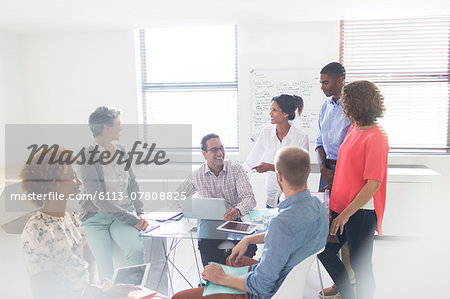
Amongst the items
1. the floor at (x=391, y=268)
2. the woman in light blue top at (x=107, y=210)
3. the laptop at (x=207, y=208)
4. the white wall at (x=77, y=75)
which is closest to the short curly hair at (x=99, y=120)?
the woman in light blue top at (x=107, y=210)

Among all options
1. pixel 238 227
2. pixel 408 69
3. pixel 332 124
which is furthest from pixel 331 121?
pixel 408 69

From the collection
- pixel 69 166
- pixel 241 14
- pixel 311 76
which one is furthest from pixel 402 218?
pixel 69 166

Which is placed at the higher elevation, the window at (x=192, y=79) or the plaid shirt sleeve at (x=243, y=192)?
the window at (x=192, y=79)

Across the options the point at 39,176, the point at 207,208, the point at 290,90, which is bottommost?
the point at 207,208

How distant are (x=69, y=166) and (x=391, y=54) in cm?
385

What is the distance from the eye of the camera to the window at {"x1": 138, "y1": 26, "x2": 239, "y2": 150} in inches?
188

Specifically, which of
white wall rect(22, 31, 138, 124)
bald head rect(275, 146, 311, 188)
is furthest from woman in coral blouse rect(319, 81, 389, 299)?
white wall rect(22, 31, 138, 124)

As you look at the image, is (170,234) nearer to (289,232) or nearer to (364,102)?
(289,232)

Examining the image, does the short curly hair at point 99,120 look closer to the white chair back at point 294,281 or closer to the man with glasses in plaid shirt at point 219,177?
the man with glasses in plaid shirt at point 219,177

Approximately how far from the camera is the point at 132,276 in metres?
1.98

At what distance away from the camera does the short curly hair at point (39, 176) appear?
5.74 feet

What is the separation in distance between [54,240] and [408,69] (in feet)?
13.7

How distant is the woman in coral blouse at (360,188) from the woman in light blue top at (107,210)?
1224mm

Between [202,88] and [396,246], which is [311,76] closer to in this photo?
[202,88]
